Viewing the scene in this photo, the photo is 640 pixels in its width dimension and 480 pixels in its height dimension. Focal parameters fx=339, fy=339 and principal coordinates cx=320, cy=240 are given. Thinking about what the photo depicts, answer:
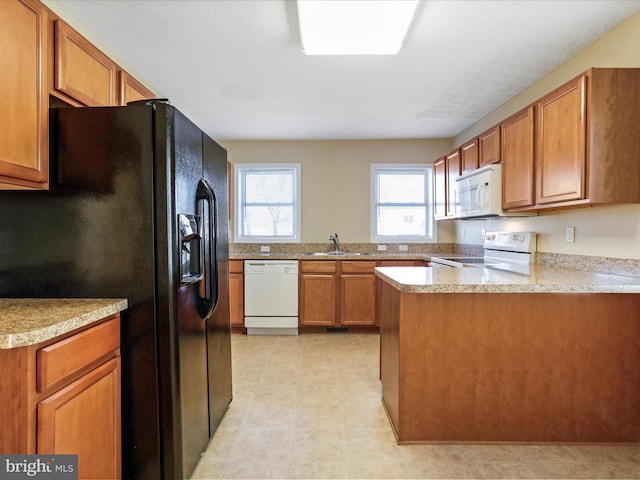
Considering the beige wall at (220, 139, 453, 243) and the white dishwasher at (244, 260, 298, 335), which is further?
the beige wall at (220, 139, 453, 243)

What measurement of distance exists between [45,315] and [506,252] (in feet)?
10.8

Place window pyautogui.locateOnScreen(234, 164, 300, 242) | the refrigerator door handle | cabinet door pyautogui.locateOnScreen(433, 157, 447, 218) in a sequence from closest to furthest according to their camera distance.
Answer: the refrigerator door handle → cabinet door pyautogui.locateOnScreen(433, 157, 447, 218) → window pyautogui.locateOnScreen(234, 164, 300, 242)

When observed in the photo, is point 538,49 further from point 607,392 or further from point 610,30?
point 607,392

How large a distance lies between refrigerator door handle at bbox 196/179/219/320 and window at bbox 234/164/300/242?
2735 mm

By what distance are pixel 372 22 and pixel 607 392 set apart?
7.80 ft

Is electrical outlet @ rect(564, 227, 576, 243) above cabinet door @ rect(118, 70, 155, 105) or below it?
below

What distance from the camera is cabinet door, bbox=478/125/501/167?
2789 millimetres

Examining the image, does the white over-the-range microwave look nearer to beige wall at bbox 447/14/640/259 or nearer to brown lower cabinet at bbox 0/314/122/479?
beige wall at bbox 447/14/640/259

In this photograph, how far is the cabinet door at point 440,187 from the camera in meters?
3.88

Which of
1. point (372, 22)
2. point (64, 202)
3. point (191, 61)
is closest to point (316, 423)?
point (64, 202)

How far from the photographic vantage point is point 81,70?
169cm

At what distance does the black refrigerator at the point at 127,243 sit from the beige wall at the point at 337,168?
122 inches

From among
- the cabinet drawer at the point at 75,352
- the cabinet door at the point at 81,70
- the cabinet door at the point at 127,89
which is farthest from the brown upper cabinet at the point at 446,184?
the cabinet drawer at the point at 75,352

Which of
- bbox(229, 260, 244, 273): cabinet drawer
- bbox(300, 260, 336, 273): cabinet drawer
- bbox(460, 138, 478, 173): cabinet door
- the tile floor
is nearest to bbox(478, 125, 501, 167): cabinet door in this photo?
bbox(460, 138, 478, 173): cabinet door
